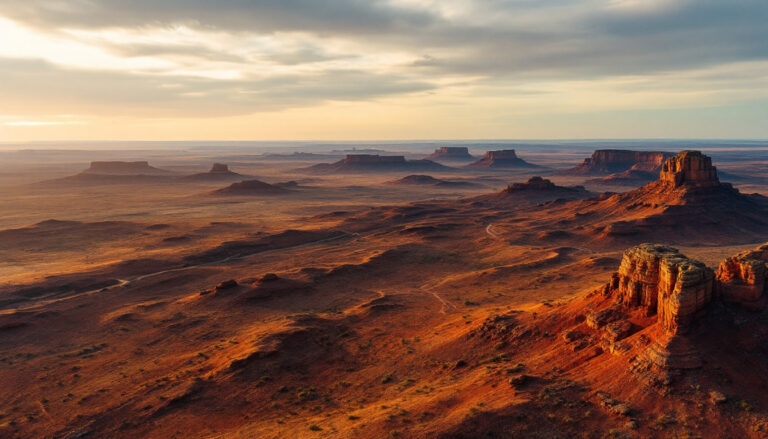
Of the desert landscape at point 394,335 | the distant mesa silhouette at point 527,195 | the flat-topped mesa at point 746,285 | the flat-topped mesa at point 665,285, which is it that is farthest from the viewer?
the distant mesa silhouette at point 527,195

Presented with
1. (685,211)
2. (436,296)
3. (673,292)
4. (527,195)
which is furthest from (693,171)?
(673,292)

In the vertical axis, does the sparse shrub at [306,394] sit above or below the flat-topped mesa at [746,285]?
below

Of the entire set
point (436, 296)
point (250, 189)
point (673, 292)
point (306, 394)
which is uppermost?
point (673, 292)

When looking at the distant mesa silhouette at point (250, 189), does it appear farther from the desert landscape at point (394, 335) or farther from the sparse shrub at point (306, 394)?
the sparse shrub at point (306, 394)

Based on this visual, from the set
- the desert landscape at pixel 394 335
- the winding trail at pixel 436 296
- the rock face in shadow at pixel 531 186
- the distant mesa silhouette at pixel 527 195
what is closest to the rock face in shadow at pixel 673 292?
the desert landscape at pixel 394 335

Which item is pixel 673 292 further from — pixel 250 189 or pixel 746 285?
pixel 250 189

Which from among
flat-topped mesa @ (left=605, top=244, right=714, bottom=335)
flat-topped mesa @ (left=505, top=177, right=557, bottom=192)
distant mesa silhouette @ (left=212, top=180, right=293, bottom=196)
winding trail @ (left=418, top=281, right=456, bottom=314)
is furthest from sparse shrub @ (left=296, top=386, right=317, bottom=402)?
distant mesa silhouette @ (left=212, top=180, right=293, bottom=196)
